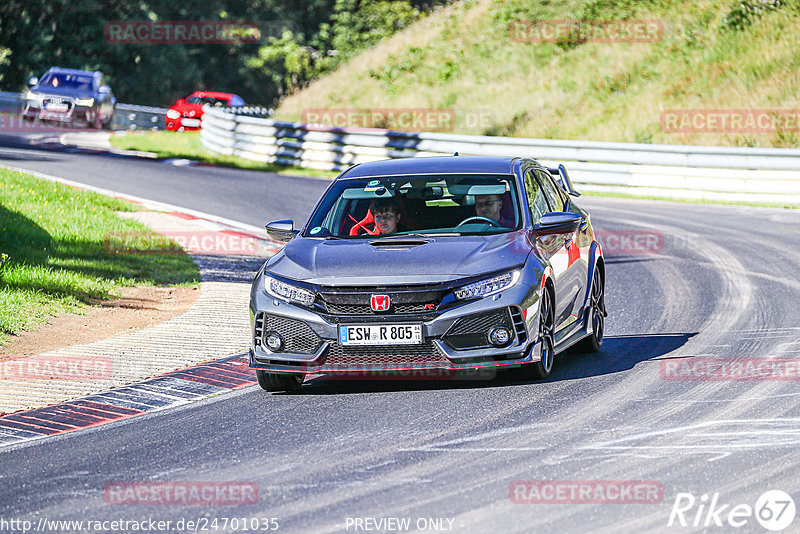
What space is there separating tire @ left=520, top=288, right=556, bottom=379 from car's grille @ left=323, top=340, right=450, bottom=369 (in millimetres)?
840

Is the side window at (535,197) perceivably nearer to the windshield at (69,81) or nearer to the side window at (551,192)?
the side window at (551,192)

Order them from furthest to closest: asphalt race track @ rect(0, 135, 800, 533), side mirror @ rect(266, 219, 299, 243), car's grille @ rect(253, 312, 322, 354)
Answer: side mirror @ rect(266, 219, 299, 243)
car's grille @ rect(253, 312, 322, 354)
asphalt race track @ rect(0, 135, 800, 533)

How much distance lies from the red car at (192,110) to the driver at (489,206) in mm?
34636

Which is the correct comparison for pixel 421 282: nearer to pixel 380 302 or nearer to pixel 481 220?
pixel 380 302

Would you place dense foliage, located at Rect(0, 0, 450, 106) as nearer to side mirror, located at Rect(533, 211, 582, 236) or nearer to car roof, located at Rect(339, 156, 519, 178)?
car roof, located at Rect(339, 156, 519, 178)

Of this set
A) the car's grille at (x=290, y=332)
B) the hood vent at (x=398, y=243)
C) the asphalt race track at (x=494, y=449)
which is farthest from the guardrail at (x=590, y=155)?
the car's grille at (x=290, y=332)

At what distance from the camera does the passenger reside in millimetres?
9695

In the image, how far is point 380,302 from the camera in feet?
27.8

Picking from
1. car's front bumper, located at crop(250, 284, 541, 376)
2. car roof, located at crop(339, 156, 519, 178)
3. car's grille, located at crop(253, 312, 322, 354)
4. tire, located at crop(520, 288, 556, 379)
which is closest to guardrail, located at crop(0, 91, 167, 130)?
car roof, located at crop(339, 156, 519, 178)

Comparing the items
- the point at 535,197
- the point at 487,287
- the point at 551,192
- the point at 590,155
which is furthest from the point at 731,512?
the point at 590,155

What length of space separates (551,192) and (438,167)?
1.19 m

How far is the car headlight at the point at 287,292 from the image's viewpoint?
8672 mm

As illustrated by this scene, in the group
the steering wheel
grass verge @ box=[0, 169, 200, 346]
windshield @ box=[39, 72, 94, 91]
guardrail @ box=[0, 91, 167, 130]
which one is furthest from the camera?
guardrail @ box=[0, 91, 167, 130]

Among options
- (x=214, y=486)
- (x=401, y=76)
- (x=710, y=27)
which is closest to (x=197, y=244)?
(x=214, y=486)
